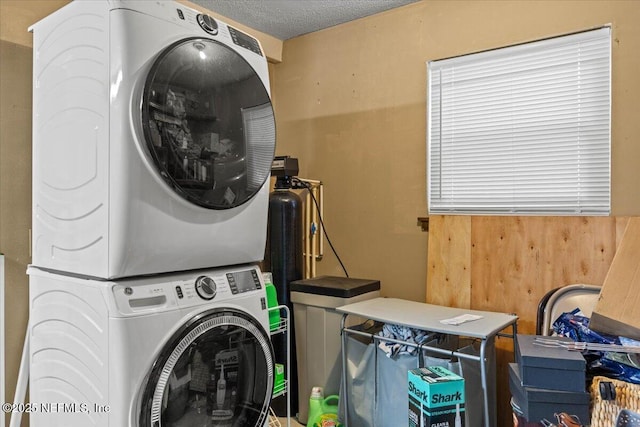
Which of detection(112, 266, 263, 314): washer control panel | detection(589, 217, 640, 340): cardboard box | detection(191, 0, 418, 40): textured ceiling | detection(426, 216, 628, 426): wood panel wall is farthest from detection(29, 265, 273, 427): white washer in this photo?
detection(191, 0, 418, 40): textured ceiling

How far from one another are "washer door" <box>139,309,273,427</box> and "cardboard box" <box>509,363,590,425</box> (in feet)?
3.35

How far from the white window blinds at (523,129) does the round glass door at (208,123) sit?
1.27 meters

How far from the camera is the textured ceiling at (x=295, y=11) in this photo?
2.77 meters

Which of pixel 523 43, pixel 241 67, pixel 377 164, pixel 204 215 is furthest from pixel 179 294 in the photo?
pixel 523 43

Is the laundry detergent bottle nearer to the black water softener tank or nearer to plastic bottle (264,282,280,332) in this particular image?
the black water softener tank

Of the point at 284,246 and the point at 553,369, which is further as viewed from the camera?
the point at 284,246

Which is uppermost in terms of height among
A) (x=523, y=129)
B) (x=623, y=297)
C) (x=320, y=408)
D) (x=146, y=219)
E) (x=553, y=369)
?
(x=523, y=129)

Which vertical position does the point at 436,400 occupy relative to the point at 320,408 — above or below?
above

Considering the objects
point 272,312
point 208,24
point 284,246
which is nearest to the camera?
point 208,24

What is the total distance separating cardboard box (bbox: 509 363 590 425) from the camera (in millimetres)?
1504

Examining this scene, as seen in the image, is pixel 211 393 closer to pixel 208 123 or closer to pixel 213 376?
pixel 213 376

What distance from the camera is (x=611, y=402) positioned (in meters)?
1.48

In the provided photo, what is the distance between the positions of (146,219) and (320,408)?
1.54m

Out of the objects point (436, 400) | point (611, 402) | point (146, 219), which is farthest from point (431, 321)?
point (146, 219)
